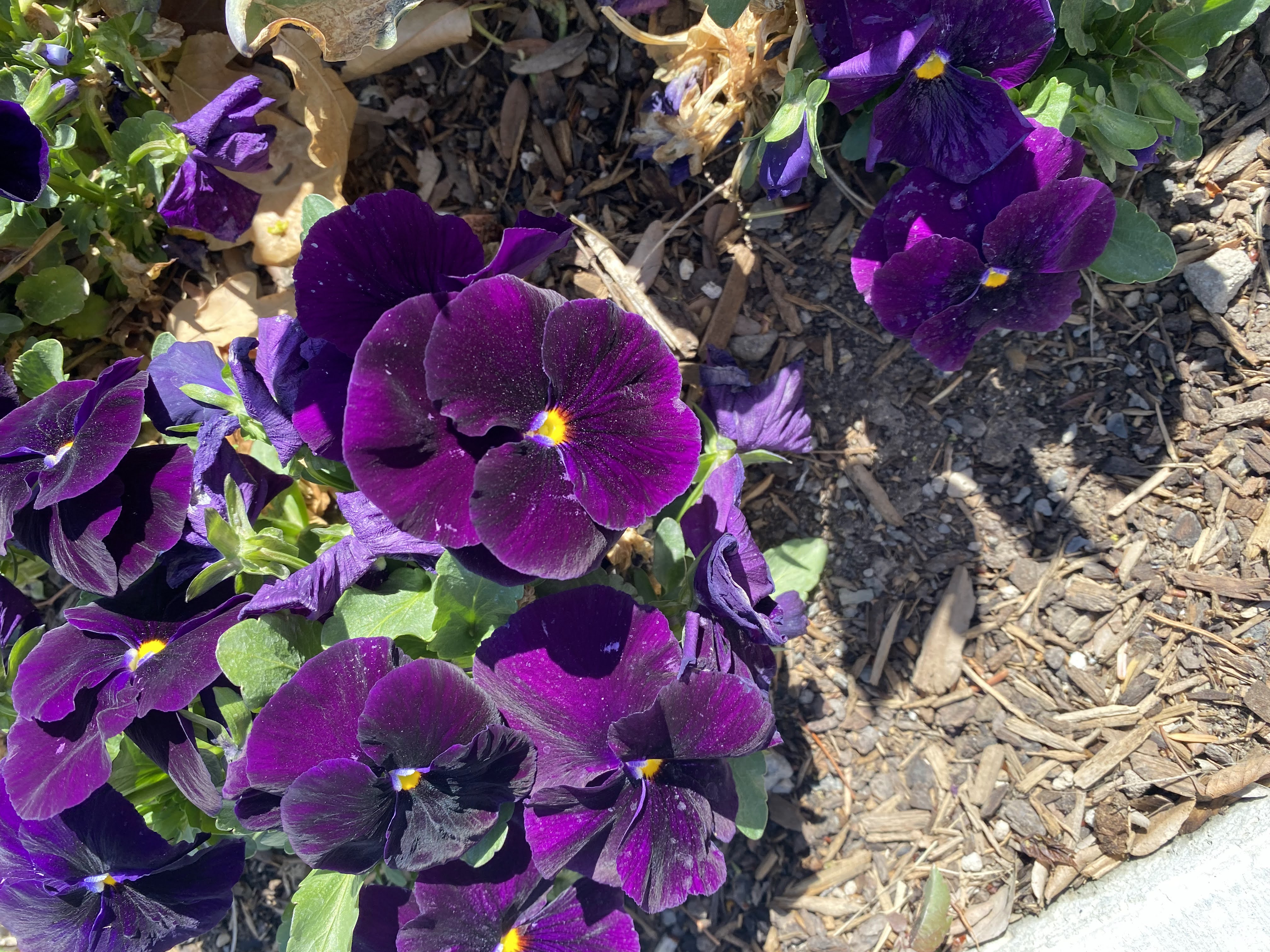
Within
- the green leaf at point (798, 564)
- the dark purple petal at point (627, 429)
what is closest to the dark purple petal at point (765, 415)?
the green leaf at point (798, 564)

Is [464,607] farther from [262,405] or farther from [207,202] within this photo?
[207,202]

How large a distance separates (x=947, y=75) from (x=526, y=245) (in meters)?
0.79

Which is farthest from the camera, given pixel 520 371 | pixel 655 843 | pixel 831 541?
pixel 831 541

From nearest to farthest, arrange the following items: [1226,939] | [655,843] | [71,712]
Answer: [655,843] → [71,712] → [1226,939]

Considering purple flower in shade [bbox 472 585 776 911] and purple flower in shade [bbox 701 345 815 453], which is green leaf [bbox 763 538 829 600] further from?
purple flower in shade [bbox 472 585 776 911]

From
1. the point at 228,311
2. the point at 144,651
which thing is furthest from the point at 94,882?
the point at 228,311

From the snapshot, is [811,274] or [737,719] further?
[811,274]

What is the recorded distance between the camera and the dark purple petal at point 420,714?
1196 millimetres

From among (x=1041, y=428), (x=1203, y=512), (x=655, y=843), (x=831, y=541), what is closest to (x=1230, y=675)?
(x=1203, y=512)

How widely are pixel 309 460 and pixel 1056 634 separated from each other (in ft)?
5.35

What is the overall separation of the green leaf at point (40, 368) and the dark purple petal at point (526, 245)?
865mm

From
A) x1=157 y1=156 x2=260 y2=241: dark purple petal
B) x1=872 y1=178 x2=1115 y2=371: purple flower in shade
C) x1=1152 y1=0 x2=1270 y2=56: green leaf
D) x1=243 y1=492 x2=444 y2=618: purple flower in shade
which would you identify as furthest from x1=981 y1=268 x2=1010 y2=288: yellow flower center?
x1=157 y1=156 x2=260 y2=241: dark purple petal

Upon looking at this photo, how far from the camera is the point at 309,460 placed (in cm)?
143

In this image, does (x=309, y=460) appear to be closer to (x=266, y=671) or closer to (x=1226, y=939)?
(x=266, y=671)
